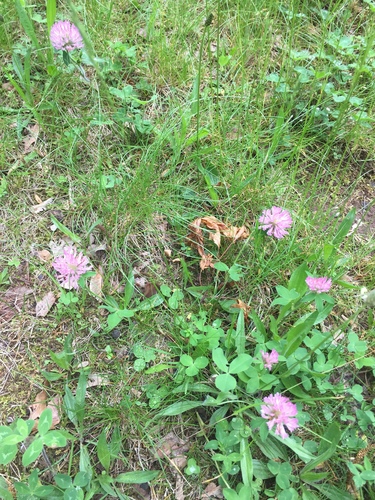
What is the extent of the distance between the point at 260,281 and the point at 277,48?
140 cm

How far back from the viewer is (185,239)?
1.86 meters

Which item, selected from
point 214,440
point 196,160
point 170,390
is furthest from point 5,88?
point 214,440

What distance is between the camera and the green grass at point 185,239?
4.96ft

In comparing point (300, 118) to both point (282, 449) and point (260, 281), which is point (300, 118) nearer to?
point (260, 281)

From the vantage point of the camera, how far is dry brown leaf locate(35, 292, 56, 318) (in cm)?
169

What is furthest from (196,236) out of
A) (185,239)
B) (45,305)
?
(45,305)

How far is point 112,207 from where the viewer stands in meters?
1.84

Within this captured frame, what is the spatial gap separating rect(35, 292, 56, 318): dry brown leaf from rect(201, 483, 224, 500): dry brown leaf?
86 cm

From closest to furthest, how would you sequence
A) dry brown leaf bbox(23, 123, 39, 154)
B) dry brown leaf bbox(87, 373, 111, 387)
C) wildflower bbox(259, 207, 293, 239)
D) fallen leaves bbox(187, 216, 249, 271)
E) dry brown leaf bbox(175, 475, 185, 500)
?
dry brown leaf bbox(175, 475, 185, 500) → dry brown leaf bbox(87, 373, 111, 387) → wildflower bbox(259, 207, 293, 239) → fallen leaves bbox(187, 216, 249, 271) → dry brown leaf bbox(23, 123, 39, 154)

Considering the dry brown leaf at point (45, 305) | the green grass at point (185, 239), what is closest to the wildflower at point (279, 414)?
the green grass at point (185, 239)

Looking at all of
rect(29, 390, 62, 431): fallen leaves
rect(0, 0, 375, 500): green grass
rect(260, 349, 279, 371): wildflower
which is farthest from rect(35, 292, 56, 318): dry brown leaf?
rect(260, 349, 279, 371): wildflower

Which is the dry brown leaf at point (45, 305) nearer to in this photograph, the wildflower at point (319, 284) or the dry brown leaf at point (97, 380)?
the dry brown leaf at point (97, 380)

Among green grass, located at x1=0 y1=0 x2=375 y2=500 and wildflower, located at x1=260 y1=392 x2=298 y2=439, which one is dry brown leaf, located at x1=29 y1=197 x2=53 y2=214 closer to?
green grass, located at x1=0 y1=0 x2=375 y2=500

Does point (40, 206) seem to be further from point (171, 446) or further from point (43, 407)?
point (171, 446)
